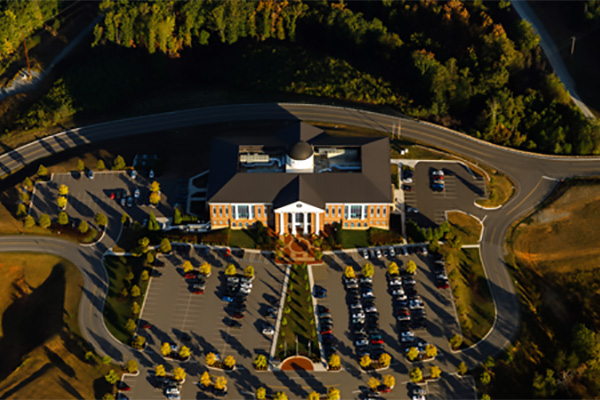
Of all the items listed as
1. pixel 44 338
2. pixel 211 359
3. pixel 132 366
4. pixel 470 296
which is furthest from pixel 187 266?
pixel 470 296

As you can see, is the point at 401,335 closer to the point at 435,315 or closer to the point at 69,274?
the point at 435,315

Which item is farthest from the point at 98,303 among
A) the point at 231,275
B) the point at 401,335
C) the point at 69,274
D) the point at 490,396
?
the point at 490,396

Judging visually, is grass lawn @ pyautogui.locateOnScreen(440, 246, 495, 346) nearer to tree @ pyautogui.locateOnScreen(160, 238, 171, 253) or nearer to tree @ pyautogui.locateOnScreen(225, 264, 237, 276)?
tree @ pyautogui.locateOnScreen(225, 264, 237, 276)

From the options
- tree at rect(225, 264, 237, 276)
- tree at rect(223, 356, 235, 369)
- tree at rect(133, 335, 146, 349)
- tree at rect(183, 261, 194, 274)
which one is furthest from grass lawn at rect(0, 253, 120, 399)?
tree at rect(225, 264, 237, 276)

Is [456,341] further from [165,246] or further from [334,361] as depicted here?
[165,246]

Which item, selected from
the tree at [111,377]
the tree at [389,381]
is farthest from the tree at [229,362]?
the tree at [389,381]
